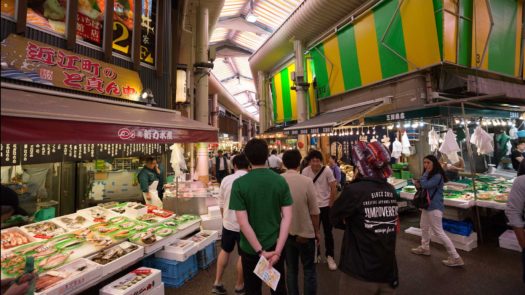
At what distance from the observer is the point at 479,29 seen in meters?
6.51

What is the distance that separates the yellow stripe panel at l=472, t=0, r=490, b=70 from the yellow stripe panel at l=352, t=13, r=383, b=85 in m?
2.20

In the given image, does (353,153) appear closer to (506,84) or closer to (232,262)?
(232,262)

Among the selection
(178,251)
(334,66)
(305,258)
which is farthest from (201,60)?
(305,258)

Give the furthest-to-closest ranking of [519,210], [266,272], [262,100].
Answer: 1. [262,100]
2. [519,210]
3. [266,272]

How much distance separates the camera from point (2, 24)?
4.00 meters

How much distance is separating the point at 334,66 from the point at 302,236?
7.56m

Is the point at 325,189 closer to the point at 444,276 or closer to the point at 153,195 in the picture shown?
the point at 444,276

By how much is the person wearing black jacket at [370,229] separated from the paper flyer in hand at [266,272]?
64cm

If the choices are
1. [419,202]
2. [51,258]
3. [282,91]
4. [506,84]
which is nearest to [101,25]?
[51,258]

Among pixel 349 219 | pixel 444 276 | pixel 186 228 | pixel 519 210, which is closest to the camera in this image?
pixel 349 219

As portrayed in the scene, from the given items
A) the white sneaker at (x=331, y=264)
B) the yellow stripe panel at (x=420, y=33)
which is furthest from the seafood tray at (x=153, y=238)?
the yellow stripe panel at (x=420, y=33)

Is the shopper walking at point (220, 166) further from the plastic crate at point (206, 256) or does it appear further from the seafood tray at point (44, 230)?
the seafood tray at point (44, 230)

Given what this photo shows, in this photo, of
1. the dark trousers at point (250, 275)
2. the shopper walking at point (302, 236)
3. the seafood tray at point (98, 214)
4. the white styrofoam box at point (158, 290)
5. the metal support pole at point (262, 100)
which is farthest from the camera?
the metal support pole at point (262, 100)

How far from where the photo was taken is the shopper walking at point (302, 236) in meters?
3.04
